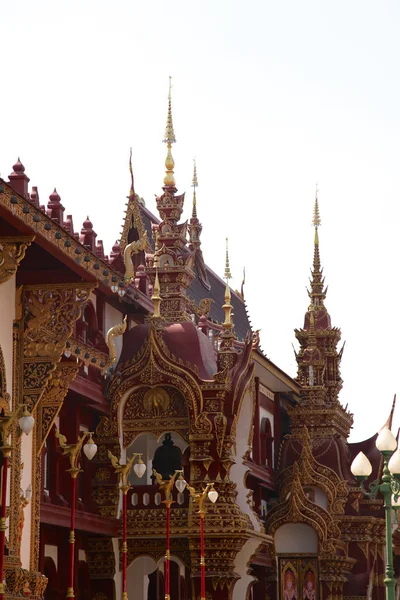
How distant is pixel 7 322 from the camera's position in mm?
19719

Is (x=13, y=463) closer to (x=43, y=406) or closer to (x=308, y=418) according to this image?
(x=43, y=406)

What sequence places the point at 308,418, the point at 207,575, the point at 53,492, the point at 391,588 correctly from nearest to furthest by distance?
the point at 391,588
the point at 53,492
the point at 207,575
the point at 308,418

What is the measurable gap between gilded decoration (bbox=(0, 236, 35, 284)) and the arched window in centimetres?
2198

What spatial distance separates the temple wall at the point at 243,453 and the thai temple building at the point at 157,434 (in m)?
0.04

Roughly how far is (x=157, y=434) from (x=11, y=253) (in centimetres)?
1343

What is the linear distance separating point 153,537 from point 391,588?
9932 mm

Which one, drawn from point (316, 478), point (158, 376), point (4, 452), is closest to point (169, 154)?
point (158, 376)

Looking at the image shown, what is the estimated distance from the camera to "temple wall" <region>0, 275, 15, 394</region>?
64.0 feet

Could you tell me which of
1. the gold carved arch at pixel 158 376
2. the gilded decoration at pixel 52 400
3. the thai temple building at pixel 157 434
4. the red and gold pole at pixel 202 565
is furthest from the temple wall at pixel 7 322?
the gold carved arch at pixel 158 376

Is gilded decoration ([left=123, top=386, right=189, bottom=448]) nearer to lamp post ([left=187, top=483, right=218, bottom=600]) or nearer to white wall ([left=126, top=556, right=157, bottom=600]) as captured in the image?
lamp post ([left=187, top=483, right=218, bottom=600])

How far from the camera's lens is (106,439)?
1201 inches

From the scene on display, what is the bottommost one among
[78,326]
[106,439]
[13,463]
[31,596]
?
[31,596]

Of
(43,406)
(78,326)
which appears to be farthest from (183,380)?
(43,406)

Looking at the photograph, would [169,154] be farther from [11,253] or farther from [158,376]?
[11,253]
